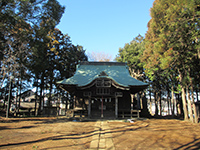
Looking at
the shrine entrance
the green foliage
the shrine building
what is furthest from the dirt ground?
the green foliage

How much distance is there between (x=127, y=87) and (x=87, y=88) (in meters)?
4.35

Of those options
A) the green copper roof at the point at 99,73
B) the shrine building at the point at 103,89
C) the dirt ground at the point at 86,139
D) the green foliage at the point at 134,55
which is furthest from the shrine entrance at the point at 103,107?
the green foliage at the point at 134,55

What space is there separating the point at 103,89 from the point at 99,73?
12.4ft

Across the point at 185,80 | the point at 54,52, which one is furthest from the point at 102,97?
the point at 54,52

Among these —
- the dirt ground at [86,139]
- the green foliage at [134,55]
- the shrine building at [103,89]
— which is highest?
the green foliage at [134,55]

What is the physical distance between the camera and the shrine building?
51.3ft

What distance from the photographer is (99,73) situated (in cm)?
1966

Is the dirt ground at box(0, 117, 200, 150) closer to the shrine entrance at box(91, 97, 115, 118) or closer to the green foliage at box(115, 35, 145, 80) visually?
the shrine entrance at box(91, 97, 115, 118)

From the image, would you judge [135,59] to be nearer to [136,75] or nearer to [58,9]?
[136,75]

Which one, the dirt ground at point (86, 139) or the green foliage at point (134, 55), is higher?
the green foliage at point (134, 55)

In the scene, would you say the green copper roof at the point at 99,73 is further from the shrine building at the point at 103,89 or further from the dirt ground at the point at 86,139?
the dirt ground at the point at 86,139

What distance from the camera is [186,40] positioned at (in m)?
11.9

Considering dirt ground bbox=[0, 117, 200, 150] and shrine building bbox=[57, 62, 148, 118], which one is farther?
shrine building bbox=[57, 62, 148, 118]

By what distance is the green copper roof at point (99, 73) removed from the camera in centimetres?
1707
